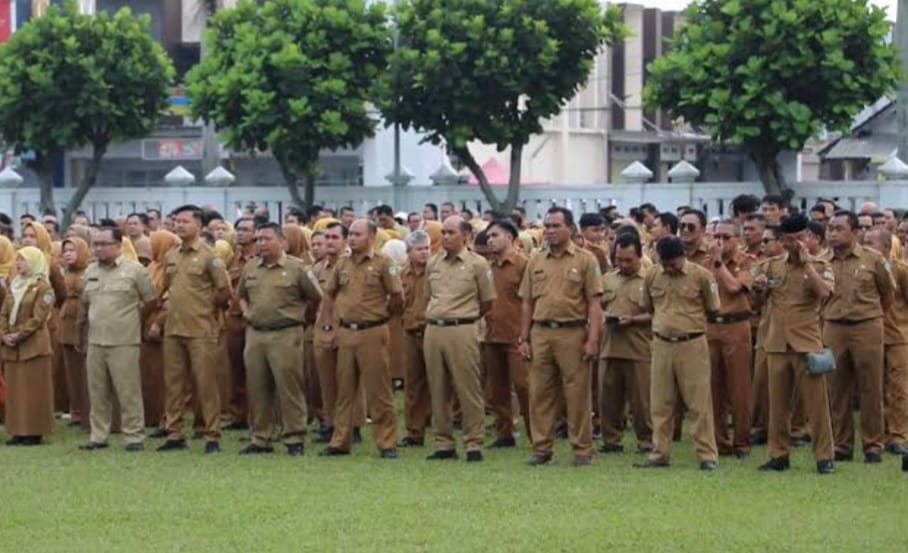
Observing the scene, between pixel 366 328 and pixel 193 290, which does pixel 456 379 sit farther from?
pixel 193 290

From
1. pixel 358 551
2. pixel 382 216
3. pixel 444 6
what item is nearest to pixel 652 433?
pixel 358 551

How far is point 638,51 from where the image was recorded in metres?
59.4

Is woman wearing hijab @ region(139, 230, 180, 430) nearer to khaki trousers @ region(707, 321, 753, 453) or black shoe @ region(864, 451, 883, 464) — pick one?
khaki trousers @ region(707, 321, 753, 453)

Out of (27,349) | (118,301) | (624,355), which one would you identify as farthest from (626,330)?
(27,349)

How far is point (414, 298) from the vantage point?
18.2 m

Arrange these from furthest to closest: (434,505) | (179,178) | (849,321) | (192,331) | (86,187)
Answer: (179,178)
(86,187)
(192,331)
(849,321)
(434,505)

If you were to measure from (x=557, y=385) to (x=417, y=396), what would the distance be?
5.83 feet

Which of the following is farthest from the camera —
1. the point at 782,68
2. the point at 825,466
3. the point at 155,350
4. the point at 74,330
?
the point at 782,68

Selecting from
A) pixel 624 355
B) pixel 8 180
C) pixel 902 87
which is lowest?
pixel 624 355

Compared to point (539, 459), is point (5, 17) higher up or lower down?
higher up

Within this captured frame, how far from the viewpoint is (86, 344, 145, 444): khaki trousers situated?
17219 mm

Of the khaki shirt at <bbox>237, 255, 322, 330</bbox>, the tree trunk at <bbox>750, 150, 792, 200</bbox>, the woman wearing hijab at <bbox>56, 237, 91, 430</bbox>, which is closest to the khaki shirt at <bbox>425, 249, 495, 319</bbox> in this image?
the khaki shirt at <bbox>237, 255, 322, 330</bbox>

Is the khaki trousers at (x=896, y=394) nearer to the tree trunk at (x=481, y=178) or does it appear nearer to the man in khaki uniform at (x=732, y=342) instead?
the man in khaki uniform at (x=732, y=342)

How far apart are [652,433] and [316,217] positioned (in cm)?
919
